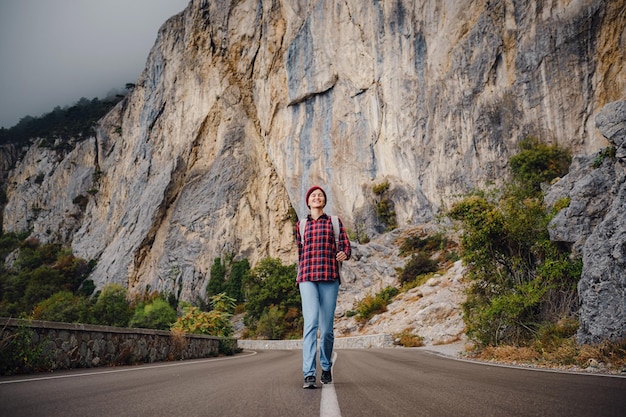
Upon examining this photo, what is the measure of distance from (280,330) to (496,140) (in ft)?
74.4

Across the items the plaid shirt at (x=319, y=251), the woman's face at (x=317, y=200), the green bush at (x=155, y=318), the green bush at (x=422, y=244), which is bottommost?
the green bush at (x=155, y=318)

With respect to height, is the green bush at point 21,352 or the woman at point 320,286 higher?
the woman at point 320,286

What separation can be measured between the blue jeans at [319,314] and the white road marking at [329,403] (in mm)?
398

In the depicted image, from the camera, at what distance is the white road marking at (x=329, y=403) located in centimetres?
272

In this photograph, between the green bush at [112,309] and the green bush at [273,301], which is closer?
the green bush at [273,301]

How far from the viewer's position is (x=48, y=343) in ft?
22.3

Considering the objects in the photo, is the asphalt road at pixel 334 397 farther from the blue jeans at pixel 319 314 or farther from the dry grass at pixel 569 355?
the dry grass at pixel 569 355

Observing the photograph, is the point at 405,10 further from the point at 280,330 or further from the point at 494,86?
the point at 280,330

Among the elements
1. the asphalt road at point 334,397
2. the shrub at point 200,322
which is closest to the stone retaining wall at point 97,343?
the asphalt road at point 334,397

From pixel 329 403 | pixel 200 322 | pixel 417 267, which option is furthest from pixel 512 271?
pixel 417 267

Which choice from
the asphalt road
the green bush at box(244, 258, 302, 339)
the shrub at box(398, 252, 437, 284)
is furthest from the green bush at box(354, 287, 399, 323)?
the asphalt road

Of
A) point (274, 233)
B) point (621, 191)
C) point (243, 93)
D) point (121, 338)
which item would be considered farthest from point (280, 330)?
point (243, 93)

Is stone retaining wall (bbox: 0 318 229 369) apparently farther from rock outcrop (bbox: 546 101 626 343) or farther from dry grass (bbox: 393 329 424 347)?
dry grass (bbox: 393 329 424 347)

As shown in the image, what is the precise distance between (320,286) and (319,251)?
36 centimetres
